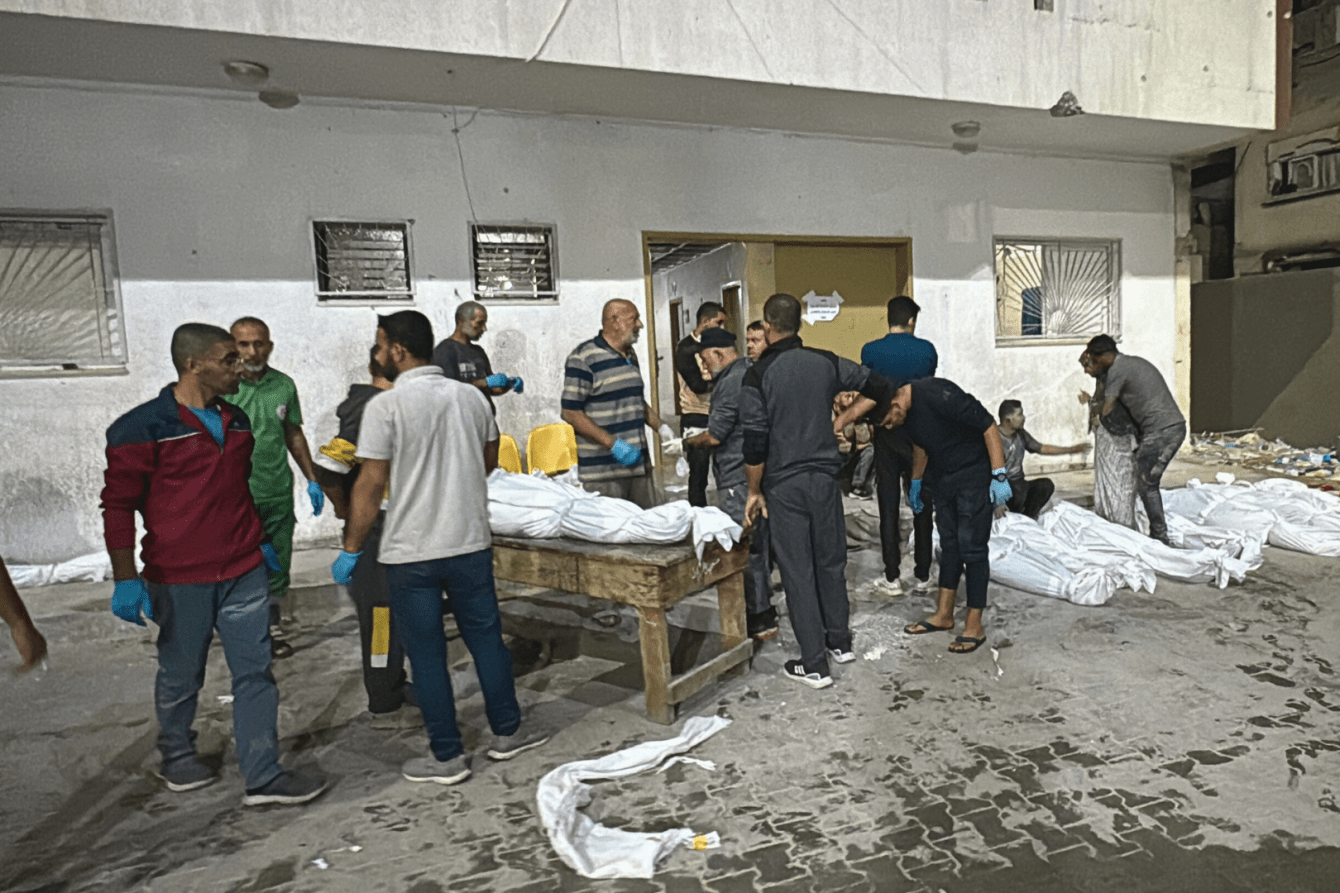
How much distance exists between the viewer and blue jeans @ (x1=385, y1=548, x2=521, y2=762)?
295 centimetres

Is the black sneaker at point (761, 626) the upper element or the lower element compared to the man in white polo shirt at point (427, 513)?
lower

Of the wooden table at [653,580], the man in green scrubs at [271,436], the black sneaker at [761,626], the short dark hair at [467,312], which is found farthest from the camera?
the short dark hair at [467,312]

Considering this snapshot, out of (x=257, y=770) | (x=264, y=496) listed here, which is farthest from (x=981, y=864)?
(x=264, y=496)

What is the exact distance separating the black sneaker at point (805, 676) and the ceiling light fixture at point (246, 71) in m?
5.27

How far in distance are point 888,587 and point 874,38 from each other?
4.44 meters

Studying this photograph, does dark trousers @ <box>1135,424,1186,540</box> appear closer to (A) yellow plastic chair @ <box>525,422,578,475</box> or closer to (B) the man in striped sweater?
(B) the man in striped sweater

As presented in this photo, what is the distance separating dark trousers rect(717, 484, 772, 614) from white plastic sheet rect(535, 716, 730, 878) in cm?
119

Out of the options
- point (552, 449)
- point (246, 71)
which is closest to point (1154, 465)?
point (552, 449)

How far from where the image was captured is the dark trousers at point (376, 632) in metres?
3.50

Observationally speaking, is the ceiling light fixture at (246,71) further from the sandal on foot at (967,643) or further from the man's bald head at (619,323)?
the sandal on foot at (967,643)

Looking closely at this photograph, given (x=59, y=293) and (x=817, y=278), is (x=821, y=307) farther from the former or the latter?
(x=59, y=293)

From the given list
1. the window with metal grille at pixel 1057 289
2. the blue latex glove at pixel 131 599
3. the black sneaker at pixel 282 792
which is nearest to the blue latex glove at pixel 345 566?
the blue latex glove at pixel 131 599

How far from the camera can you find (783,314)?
3.71m

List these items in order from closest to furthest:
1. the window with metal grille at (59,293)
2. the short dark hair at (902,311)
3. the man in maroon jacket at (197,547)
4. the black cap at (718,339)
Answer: the man in maroon jacket at (197,547) → the black cap at (718,339) → the short dark hair at (902,311) → the window with metal grille at (59,293)
